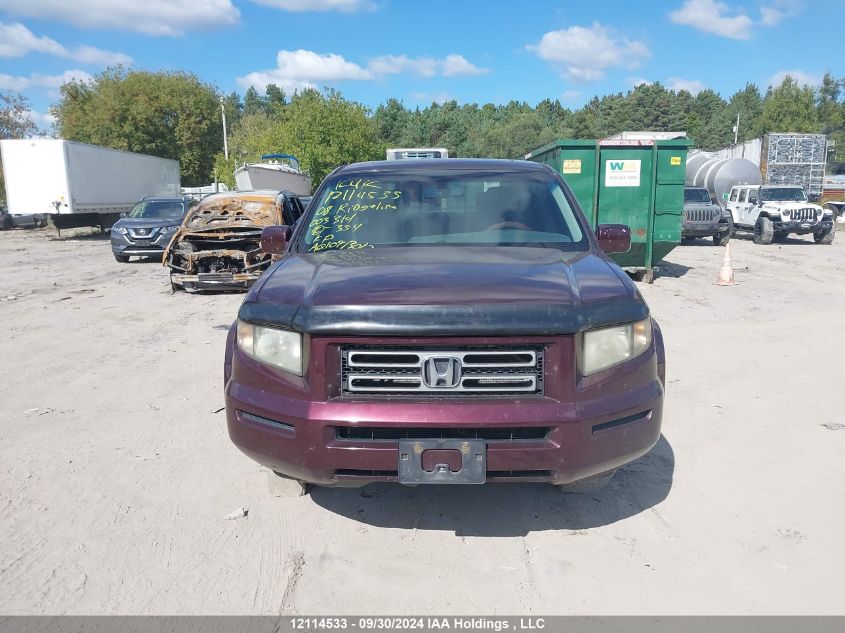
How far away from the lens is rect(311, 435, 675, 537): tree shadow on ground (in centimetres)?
327

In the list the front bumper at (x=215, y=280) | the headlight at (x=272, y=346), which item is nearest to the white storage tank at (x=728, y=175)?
the front bumper at (x=215, y=280)

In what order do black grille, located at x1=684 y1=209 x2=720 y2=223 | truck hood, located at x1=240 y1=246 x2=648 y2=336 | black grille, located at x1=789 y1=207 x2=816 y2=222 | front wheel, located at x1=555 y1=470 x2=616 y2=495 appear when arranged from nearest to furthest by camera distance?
truck hood, located at x1=240 y1=246 x2=648 y2=336, front wheel, located at x1=555 y1=470 x2=616 y2=495, black grille, located at x1=684 y1=209 x2=720 y2=223, black grille, located at x1=789 y1=207 x2=816 y2=222

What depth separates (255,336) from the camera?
9.39 ft

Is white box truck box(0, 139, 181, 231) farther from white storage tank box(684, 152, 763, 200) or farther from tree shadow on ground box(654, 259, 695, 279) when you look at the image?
Result: white storage tank box(684, 152, 763, 200)

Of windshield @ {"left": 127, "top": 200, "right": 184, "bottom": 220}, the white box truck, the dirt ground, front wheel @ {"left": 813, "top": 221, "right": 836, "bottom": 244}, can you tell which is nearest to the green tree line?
the white box truck

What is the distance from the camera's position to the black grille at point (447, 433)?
260 cm

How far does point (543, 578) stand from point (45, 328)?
7.74m

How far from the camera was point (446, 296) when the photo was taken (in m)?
2.66

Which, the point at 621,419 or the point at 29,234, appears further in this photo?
the point at 29,234

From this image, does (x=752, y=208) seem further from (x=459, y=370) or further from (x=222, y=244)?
(x=459, y=370)

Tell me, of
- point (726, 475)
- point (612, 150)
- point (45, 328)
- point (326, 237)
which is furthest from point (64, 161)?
point (726, 475)

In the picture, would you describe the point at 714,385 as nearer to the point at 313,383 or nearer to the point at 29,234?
the point at 313,383

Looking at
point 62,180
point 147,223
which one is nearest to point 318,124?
point 62,180

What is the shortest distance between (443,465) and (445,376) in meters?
0.36
